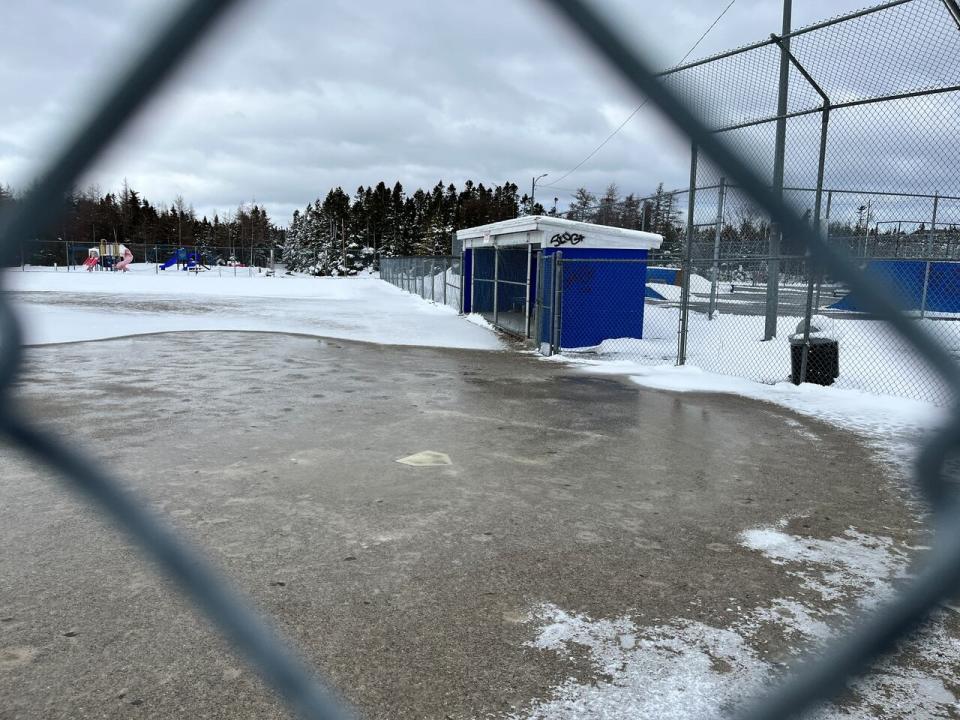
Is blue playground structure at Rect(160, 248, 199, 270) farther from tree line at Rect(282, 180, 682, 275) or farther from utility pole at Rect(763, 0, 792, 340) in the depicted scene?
utility pole at Rect(763, 0, 792, 340)

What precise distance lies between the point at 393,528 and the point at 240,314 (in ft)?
55.1

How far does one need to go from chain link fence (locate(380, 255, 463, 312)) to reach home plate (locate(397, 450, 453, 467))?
57.4ft

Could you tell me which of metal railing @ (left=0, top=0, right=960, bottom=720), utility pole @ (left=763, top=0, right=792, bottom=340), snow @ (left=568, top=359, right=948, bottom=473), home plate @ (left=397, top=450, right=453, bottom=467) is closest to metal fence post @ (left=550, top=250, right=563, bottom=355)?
snow @ (left=568, top=359, right=948, bottom=473)

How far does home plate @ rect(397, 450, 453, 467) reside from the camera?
568 cm

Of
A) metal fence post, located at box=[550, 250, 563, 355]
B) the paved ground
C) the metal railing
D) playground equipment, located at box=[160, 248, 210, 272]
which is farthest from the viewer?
playground equipment, located at box=[160, 248, 210, 272]

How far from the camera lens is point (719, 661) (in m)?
2.93

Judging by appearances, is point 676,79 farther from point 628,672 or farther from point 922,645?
point 922,645

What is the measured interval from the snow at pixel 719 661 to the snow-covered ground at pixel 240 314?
785 cm

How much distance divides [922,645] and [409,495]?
299 cm

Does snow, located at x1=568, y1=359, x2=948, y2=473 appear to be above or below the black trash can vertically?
below

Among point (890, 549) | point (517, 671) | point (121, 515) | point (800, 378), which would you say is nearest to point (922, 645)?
point (890, 549)

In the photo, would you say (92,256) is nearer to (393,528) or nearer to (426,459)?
(426,459)

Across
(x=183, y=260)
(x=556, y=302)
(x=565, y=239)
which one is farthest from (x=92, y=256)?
(x=183, y=260)

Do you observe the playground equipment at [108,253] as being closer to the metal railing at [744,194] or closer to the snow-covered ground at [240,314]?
the snow-covered ground at [240,314]
